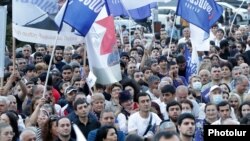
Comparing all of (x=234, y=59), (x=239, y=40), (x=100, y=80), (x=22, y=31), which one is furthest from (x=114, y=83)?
(x=239, y=40)

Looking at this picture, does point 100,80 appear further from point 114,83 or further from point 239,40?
point 239,40

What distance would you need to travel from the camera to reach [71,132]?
1152cm

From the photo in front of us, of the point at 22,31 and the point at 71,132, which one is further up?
the point at 22,31

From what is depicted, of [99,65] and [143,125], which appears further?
[99,65]

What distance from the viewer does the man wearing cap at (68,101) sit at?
1355cm

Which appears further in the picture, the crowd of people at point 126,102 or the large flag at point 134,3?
the large flag at point 134,3

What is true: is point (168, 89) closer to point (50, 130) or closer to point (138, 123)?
point (138, 123)

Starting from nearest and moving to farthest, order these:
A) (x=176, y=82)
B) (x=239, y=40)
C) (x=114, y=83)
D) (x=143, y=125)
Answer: (x=143, y=125)
(x=114, y=83)
(x=176, y=82)
(x=239, y=40)

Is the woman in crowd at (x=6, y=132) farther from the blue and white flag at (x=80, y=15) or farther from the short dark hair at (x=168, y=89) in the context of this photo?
the short dark hair at (x=168, y=89)

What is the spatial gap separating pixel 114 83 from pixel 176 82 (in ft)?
8.79

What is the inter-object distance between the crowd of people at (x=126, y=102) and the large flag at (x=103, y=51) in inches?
5.4

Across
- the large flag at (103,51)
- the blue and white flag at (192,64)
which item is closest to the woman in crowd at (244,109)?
the large flag at (103,51)

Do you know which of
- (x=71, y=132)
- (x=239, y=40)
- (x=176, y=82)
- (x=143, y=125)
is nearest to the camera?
(x=71, y=132)

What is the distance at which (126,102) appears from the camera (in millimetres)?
13211
